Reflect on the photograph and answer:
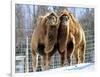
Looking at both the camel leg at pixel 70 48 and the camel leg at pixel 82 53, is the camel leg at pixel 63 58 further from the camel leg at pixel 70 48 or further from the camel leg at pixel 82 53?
the camel leg at pixel 82 53

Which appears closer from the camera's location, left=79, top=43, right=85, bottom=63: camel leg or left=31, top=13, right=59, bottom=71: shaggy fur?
left=31, top=13, right=59, bottom=71: shaggy fur

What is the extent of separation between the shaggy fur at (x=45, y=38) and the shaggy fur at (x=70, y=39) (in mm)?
60

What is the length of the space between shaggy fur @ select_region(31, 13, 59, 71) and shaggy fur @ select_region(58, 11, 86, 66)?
0.06m

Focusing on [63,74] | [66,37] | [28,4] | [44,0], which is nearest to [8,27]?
[28,4]

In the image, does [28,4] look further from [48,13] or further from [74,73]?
[74,73]

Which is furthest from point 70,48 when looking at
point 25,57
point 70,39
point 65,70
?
point 25,57

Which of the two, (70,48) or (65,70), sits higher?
(70,48)

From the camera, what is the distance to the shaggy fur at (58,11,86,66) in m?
2.03

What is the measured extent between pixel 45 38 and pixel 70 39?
0.25 metres

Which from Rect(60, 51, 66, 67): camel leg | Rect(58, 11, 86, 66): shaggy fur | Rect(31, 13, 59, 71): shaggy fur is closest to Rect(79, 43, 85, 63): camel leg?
Rect(58, 11, 86, 66): shaggy fur

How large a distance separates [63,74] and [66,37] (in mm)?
350

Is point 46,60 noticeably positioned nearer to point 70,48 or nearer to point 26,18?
point 70,48

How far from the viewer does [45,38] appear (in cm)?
198

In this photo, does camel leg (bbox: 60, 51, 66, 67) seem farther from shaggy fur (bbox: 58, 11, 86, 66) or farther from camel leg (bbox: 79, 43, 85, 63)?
camel leg (bbox: 79, 43, 85, 63)
